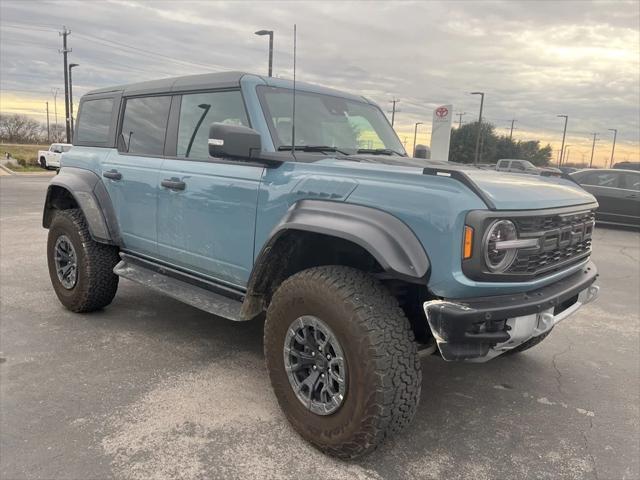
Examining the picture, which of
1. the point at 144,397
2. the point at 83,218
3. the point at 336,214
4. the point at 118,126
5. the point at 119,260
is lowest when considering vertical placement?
the point at 144,397

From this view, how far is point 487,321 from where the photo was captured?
237 cm

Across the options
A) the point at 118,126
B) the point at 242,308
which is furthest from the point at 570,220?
the point at 118,126

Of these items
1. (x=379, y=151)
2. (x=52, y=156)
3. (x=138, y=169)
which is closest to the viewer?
(x=379, y=151)

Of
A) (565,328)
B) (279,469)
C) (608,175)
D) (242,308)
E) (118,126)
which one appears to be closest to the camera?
(279,469)

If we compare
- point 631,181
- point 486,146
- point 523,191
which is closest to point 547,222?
point 523,191

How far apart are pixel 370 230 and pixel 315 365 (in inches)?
32.5

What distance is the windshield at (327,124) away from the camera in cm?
343

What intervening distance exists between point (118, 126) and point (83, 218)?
2.93 feet

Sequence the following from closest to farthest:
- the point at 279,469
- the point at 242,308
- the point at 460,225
A: the point at 460,225, the point at 279,469, the point at 242,308

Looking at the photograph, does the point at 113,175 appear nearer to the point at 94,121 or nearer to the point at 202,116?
the point at 94,121

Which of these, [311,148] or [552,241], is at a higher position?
[311,148]

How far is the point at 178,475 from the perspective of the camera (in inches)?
97.5

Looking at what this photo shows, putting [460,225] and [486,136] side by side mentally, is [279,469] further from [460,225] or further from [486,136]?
[486,136]

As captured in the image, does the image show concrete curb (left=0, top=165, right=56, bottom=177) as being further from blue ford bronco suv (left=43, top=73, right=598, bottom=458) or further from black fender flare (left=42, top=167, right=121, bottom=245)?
blue ford bronco suv (left=43, top=73, right=598, bottom=458)
